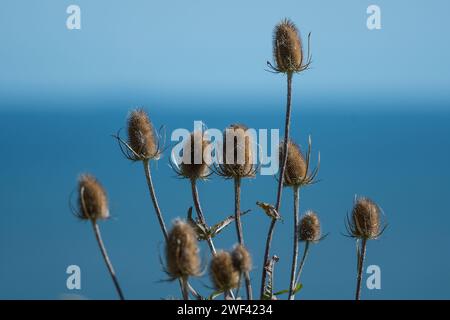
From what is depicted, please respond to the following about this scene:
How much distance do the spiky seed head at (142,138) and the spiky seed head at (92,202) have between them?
0.79 metres

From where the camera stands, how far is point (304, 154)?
3.56 meters

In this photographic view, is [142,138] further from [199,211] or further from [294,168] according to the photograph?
[294,168]

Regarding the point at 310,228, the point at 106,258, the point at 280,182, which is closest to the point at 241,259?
the point at 106,258

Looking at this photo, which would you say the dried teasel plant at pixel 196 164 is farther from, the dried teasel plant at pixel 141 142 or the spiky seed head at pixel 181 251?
the spiky seed head at pixel 181 251

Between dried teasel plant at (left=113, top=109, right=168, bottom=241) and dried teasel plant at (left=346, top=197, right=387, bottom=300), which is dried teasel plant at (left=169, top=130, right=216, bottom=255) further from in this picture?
dried teasel plant at (left=346, top=197, right=387, bottom=300)

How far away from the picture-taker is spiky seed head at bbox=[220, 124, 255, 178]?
3.23 metres

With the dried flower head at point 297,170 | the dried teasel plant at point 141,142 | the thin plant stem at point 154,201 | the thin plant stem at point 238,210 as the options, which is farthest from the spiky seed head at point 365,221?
the dried teasel plant at point 141,142

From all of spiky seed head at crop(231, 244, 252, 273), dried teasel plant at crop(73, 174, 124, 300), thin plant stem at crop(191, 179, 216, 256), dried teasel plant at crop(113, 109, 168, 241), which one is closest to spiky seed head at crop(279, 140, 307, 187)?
thin plant stem at crop(191, 179, 216, 256)

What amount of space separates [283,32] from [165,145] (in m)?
0.73

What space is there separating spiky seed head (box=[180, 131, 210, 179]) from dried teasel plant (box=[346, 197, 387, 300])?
2.10 feet

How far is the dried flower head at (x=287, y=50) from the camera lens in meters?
3.54
